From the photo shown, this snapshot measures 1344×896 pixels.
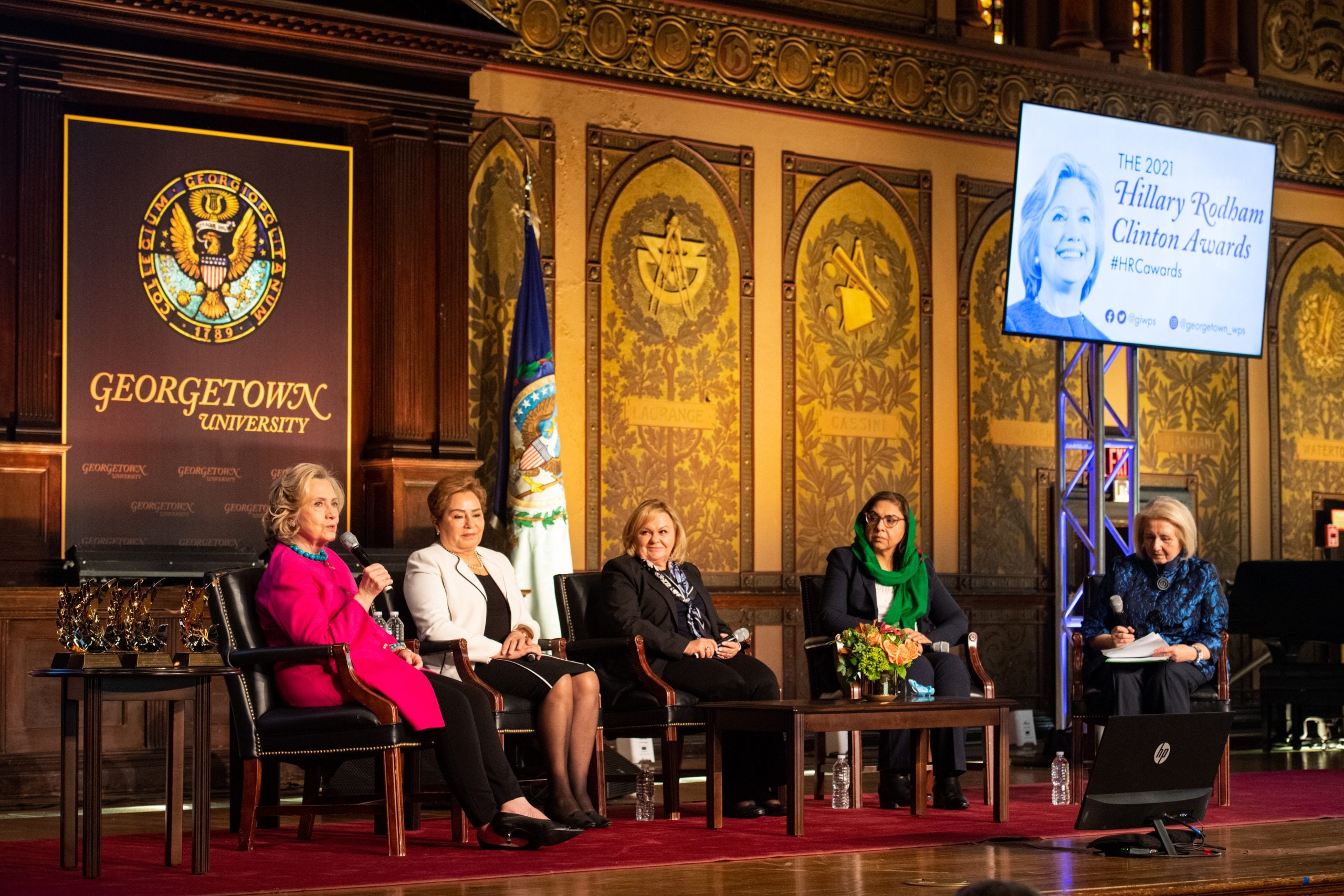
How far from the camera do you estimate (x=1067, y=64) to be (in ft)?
32.7

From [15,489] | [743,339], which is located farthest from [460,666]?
[743,339]

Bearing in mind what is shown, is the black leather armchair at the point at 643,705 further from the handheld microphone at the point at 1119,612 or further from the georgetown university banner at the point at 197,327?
the georgetown university banner at the point at 197,327

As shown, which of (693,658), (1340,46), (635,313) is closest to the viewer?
(693,658)

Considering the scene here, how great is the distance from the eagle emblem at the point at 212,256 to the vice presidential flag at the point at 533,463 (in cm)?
113

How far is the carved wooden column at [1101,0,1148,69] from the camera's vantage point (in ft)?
33.4

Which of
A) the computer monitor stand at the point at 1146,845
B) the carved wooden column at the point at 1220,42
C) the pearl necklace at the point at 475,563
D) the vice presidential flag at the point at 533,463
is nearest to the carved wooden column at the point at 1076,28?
the carved wooden column at the point at 1220,42

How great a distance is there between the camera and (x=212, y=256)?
726 cm

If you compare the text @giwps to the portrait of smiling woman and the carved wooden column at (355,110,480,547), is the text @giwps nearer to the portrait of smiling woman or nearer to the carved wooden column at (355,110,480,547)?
the carved wooden column at (355,110,480,547)

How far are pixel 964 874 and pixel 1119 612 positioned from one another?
2260mm

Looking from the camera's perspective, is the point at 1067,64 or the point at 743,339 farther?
the point at 1067,64

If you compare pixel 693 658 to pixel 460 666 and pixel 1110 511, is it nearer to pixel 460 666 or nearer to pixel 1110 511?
pixel 460 666

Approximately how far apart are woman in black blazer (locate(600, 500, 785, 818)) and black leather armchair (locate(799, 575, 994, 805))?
290 millimetres

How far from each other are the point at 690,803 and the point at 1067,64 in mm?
5338

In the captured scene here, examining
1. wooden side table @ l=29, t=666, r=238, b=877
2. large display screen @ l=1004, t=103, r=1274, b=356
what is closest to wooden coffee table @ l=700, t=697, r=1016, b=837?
wooden side table @ l=29, t=666, r=238, b=877
